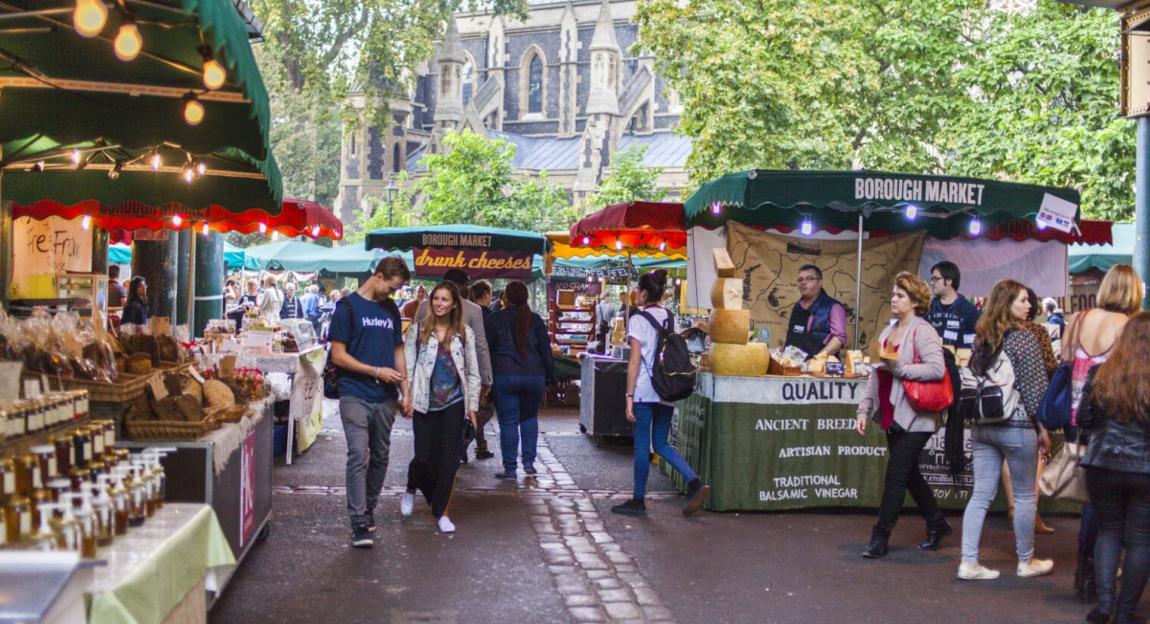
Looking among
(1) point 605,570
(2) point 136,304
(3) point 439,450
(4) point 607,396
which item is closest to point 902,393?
(1) point 605,570

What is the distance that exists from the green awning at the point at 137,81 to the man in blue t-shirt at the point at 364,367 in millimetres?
1353

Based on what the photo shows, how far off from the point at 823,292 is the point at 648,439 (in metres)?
2.39

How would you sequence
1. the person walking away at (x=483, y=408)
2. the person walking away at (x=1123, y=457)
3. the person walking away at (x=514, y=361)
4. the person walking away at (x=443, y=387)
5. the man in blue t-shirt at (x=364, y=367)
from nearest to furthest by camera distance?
the person walking away at (x=1123, y=457)
the man in blue t-shirt at (x=364, y=367)
the person walking away at (x=443, y=387)
the person walking away at (x=514, y=361)
the person walking away at (x=483, y=408)

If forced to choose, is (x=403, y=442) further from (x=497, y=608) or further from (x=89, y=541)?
(x=89, y=541)

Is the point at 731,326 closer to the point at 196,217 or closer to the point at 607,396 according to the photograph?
the point at 607,396

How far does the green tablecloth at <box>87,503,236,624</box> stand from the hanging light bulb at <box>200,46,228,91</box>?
5.91ft

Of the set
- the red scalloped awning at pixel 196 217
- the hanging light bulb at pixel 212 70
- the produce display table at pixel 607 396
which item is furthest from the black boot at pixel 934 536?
the red scalloped awning at pixel 196 217

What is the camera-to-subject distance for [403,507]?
30.7ft

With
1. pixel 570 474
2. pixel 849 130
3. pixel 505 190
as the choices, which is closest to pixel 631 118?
pixel 505 190

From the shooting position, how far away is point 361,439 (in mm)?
7984

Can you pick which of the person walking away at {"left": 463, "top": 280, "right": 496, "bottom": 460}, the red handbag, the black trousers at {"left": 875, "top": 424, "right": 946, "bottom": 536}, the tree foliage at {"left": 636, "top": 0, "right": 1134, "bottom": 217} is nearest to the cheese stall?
the black trousers at {"left": 875, "top": 424, "right": 946, "bottom": 536}

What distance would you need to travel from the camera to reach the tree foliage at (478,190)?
169 feet

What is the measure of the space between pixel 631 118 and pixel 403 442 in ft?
182

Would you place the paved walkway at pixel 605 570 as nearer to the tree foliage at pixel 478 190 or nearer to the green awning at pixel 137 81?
the green awning at pixel 137 81
